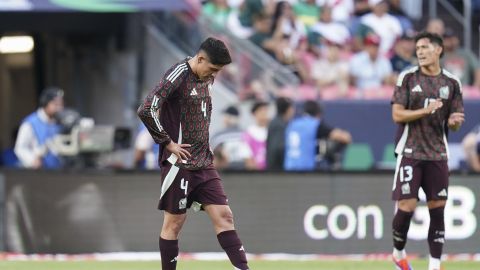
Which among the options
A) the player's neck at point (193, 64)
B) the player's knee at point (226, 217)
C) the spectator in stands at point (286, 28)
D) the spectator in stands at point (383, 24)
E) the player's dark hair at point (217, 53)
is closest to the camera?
the player's dark hair at point (217, 53)

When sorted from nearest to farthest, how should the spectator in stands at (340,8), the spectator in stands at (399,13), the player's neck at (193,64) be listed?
the player's neck at (193,64) < the spectator in stands at (399,13) < the spectator in stands at (340,8)

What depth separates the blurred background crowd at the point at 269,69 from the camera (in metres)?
16.5

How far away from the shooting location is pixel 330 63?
19938 mm

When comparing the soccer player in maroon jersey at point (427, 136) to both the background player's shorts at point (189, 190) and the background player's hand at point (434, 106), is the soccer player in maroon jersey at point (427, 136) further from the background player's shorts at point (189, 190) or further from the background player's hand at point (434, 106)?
the background player's shorts at point (189, 190)

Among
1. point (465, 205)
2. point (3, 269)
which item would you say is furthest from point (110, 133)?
point (465, 205)

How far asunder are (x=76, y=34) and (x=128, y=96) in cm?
190

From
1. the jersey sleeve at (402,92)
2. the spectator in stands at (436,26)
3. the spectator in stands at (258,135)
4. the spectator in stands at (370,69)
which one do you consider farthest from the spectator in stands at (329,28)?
the jersey sleeve at (402,92)

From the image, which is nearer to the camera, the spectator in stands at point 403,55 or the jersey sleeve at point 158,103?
the jersey sleeve at point 158,103

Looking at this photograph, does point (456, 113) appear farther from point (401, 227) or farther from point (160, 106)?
point (160, 106)

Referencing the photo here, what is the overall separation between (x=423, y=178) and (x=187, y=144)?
2.68 meters

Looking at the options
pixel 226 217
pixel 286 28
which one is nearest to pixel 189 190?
pixel 226 217

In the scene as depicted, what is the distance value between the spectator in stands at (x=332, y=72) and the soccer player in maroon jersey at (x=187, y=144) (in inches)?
358

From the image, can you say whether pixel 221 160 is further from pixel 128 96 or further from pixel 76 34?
pixel 76 34

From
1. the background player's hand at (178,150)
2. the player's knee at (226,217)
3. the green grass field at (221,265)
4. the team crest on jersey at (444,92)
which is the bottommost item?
the green grass field at (221,265)
